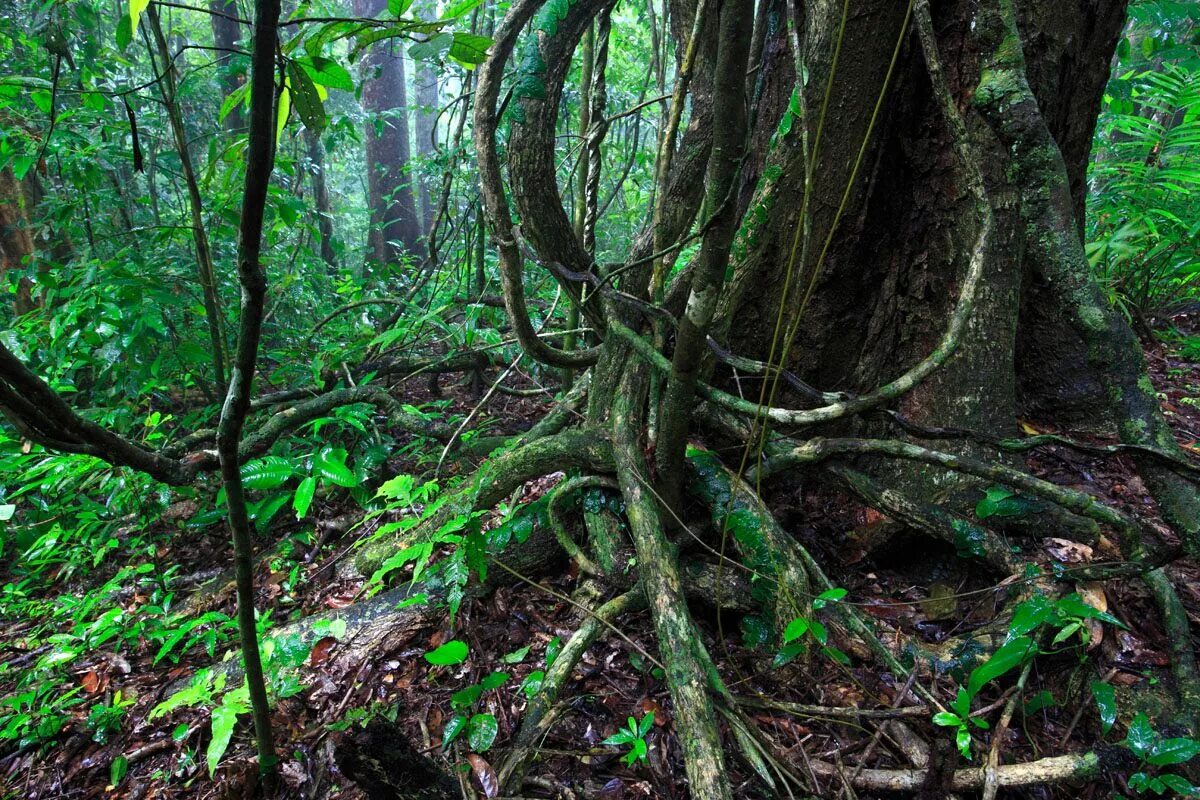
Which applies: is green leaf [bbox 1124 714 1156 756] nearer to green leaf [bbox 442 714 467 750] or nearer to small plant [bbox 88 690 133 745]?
green leaf [bbox 442 714 467 750]

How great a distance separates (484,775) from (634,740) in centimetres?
44

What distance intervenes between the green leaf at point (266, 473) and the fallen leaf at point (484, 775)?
4.63ft

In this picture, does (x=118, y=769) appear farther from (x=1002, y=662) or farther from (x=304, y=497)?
(x=1002, y=662)

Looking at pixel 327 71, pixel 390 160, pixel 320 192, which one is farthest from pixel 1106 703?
pixel 390 160

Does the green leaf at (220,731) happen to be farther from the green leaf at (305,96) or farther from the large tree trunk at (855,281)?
the green leaf at (305,96)

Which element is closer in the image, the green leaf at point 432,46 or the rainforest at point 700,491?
the green leaf at point 432,46

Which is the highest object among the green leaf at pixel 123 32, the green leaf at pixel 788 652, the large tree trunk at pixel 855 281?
the green leaf at pixel 123 32

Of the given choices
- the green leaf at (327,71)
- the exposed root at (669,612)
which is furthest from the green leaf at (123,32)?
the exposed root at (669,612)

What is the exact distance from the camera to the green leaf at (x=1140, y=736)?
156cm

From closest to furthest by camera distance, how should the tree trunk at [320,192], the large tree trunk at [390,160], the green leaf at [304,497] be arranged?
the green leaf at [304,497] → the tree trunk at [320,192] → the large tree trunk at [390,160]

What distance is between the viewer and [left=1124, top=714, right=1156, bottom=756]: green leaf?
5.11ft

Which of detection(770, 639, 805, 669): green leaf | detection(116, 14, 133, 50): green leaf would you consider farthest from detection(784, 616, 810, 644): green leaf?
detection(116, 14, 133, 50): green leaf

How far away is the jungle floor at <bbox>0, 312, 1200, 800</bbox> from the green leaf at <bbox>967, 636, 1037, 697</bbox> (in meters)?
0.23

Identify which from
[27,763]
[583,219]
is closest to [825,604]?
[583,219]
